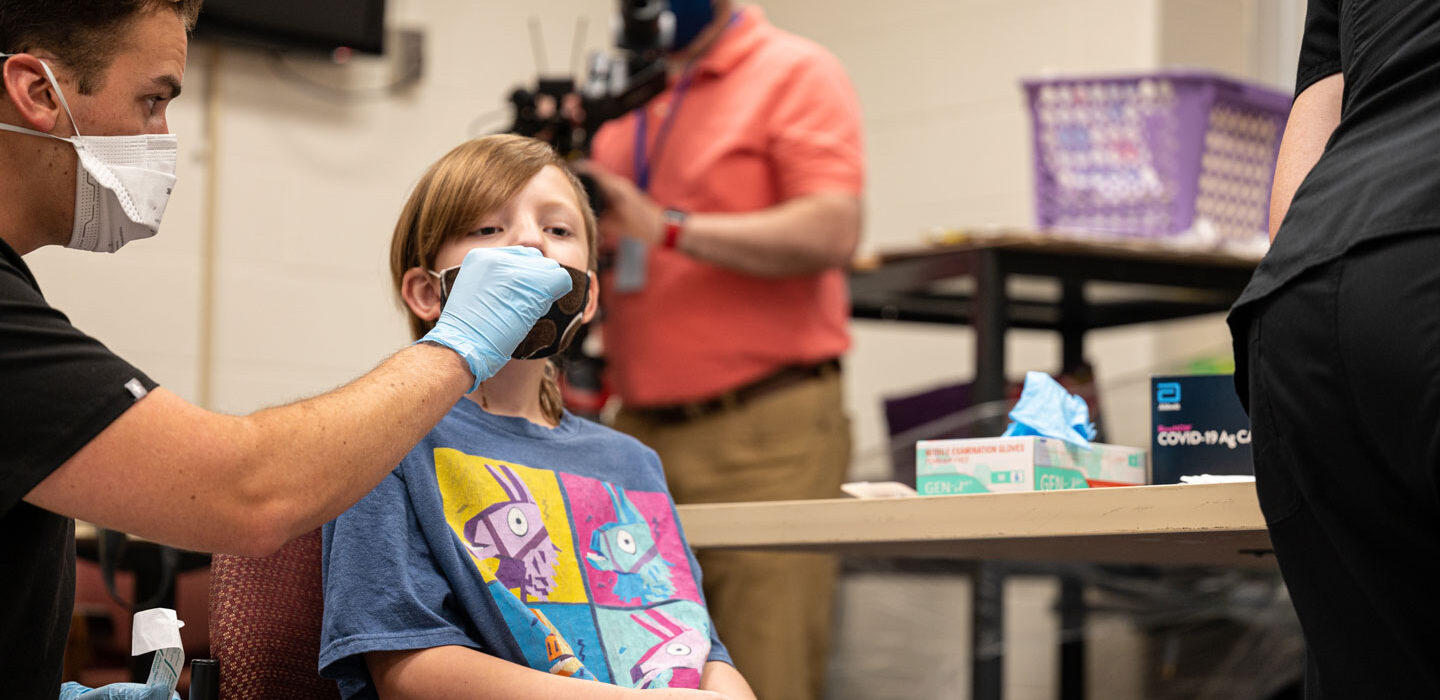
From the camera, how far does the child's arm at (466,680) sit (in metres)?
1.28

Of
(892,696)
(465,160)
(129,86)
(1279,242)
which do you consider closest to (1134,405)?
(1279,242)

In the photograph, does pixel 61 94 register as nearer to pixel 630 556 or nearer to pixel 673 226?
pixel 630 556

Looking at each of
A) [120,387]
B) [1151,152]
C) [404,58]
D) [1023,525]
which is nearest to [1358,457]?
[1023,525]

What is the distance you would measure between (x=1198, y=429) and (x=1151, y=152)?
144 cm

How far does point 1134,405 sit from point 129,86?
3.59 feet

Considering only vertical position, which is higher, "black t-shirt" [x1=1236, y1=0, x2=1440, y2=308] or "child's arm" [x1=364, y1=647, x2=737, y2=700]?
"black t-shirt" [x1=1236, y1=0, x2=1440, y2=308]

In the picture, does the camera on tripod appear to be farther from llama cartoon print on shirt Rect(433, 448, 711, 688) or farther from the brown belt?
llama cartoon print on shirt Rect(433, 448, 711, 688)

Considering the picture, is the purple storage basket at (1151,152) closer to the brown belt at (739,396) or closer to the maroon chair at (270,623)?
the brown belt at (739,396)

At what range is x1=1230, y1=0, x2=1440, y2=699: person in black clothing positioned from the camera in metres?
0.90

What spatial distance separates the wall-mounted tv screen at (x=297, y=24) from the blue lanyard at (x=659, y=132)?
136 centimetres

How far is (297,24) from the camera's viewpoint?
3.84m

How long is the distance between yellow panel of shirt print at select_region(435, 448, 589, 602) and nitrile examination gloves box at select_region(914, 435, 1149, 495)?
1.24 feet

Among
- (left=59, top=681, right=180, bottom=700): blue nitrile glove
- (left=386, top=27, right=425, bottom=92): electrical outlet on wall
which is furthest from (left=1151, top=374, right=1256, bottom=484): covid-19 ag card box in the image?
(left=386, top=27, right=425, bottom=92): electrical outlet on wall

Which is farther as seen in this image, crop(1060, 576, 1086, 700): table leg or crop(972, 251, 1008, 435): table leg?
crop(1060, 576, 1086, 700): table leg
